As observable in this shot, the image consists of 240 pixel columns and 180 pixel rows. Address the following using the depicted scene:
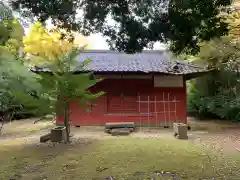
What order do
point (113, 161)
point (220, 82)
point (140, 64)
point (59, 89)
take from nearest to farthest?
point (113, 161), point (59, 89), point (140, 64), point (220, 82)

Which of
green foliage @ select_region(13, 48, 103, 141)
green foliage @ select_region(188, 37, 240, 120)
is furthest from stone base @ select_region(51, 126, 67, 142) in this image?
green foliage @ select_region(188, 37, 240, 120)

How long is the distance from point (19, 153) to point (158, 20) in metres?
5.23

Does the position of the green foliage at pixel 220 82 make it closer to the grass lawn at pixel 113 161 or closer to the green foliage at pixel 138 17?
the grass lawn at pixel 113 161

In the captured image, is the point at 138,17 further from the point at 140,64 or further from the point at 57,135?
the point at 140,64

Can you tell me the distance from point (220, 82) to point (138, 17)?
40.6ft

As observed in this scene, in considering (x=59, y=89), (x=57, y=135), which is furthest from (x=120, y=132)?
(x=59, y=89)

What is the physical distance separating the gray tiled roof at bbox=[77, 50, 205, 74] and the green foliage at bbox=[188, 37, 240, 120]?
Answer: 1.04 meters

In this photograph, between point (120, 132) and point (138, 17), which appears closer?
point (138, 17)

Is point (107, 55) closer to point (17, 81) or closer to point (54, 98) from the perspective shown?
point (17, 81)

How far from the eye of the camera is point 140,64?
15.0 meters

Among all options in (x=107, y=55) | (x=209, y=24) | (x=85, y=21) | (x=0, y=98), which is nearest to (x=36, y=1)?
(x=85, y=21)

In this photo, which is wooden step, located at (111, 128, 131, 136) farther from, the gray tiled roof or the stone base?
the gray tiled roof

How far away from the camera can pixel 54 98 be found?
9.59 m

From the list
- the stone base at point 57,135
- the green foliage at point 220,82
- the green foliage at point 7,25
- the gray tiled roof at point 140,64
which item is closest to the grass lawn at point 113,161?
the stone base at point 57,135
